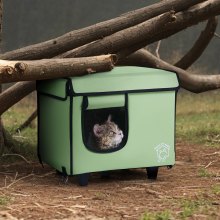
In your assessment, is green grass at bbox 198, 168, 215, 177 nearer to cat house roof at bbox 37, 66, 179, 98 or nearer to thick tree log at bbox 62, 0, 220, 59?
cat house roof at bbox 37, 66, 179, 98

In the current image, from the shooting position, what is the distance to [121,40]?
176 inches

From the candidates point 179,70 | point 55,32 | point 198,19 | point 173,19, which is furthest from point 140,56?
point 55,32

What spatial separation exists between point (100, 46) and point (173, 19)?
57 centimetres

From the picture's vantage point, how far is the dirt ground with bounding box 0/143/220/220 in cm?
336

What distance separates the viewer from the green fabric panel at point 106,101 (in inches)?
156

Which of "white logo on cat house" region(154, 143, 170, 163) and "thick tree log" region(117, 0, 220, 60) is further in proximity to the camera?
"thick tree log" region(117, 0, 220, 60)

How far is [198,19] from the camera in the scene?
4625mm

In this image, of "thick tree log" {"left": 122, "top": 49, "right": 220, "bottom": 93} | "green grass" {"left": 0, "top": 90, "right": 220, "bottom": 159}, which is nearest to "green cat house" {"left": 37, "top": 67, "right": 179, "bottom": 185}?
"green grass" {"left": 0, "top": 90, "right": 220, "bottom": 159}

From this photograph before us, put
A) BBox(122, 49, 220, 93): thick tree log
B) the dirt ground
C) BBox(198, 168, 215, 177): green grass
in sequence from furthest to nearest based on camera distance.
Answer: BBox(122, 49, 220, 93): thick tree log < BBox(198, 168, 215, 177): green grass < the dirt ground

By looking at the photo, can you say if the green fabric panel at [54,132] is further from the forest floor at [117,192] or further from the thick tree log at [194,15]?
the thick tree log at [194,15]

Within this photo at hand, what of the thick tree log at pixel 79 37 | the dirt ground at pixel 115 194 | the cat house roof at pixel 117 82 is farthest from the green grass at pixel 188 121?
the cat house roof at pixel 117 82

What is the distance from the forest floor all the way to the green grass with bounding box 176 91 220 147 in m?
0.64

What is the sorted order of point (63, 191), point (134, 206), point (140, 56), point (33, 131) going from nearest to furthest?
point (134, 206), point (63, 191), point (140, 56), point (33, 131)

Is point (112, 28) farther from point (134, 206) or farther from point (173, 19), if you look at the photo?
point (134, 206)
